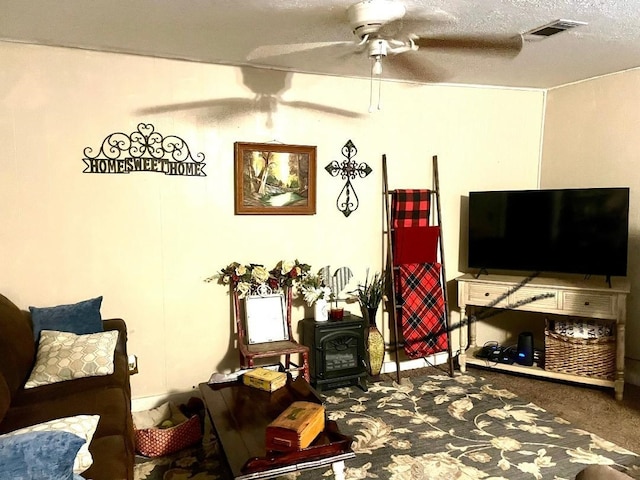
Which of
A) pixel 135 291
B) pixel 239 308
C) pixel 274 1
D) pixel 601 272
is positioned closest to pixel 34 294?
pixel 135 291

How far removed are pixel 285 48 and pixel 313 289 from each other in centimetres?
164

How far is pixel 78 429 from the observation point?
162cm

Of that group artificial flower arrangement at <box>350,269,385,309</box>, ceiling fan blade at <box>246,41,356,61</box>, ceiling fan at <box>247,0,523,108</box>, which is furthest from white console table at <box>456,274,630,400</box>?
ceiling fan blade at <box>246,41,356,61</box>

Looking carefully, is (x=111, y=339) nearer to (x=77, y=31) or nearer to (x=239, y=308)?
(x=239, y=308)

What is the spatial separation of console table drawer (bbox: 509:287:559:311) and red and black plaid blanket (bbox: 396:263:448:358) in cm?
56

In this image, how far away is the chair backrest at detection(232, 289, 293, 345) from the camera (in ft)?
11.0

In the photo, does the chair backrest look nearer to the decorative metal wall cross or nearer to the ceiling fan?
the decorative metal wall cross

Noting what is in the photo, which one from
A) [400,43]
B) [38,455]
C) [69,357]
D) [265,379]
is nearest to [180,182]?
[69,357]

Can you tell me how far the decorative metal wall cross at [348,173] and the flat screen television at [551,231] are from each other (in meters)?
0.99

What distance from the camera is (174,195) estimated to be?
10.7 ft

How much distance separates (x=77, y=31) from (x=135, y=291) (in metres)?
1.60

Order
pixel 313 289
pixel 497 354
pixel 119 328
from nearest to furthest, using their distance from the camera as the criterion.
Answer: pixel 119 328 < pixel 313 289 < pixel 497 354

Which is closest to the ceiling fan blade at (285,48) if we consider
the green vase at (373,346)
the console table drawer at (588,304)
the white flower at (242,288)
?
the white flower at (242,288)

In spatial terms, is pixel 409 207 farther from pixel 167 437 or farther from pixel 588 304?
pixel 167 437
